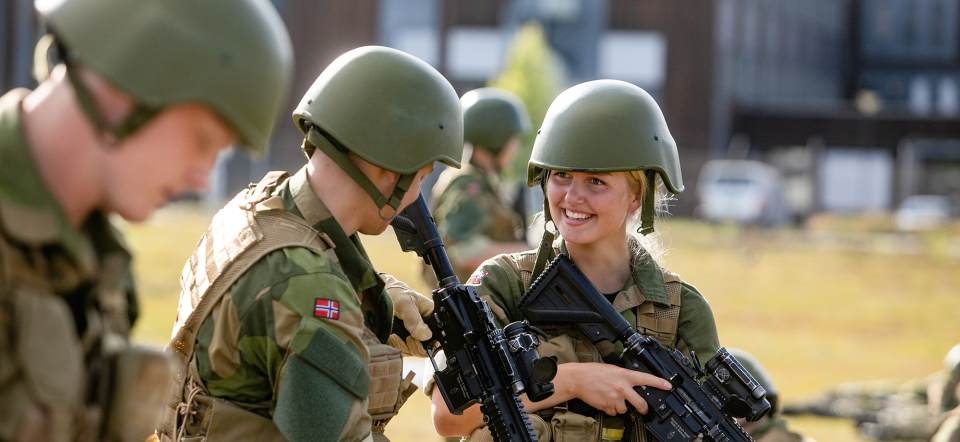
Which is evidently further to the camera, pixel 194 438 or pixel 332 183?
pixel 332 183

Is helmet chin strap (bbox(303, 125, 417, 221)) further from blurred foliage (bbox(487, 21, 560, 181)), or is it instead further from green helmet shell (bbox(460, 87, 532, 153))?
blurred foliage (bbox(487, 21, 560, 181))

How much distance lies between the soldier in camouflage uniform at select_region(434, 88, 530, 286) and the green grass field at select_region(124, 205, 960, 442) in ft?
7.62

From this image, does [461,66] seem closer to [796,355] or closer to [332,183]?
[796,355]

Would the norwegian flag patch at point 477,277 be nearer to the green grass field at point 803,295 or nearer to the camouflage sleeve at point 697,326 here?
the camouflage sleeve at point 697,326

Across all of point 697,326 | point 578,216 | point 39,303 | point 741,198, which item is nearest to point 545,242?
point 578,216

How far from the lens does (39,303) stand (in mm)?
1556

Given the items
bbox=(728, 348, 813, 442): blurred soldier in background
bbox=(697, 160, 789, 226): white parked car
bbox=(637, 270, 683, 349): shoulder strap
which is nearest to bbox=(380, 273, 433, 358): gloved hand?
bbox=(637, 270, 683, 349): shoulder strap

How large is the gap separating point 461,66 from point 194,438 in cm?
2717

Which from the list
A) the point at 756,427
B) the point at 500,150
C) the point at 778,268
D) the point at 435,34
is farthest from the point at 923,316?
the point at 435,34

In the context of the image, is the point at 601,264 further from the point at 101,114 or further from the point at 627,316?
the point at 101,114

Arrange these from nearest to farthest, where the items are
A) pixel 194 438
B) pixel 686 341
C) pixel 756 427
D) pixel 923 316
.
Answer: pixel 194 438 → pixel 686 341 → pixel 756 427 → pixel 923 316

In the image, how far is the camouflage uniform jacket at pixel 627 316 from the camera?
299 centimetres

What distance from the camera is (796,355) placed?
40.0 feet

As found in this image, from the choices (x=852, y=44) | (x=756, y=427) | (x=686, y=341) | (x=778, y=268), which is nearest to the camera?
(x=686, y=341)
